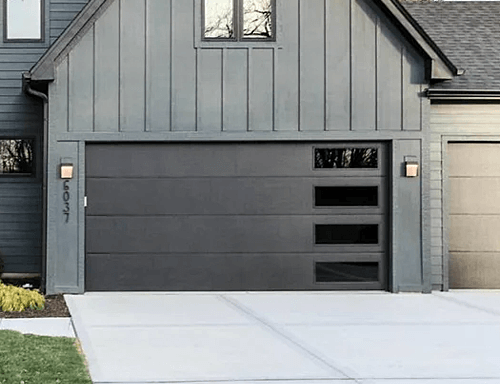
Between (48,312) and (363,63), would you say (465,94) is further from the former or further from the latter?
(48,312)

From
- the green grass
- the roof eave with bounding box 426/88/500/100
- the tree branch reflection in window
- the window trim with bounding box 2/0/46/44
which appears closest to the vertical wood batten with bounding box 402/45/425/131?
the roof eave with bounding box 426/88/500/100

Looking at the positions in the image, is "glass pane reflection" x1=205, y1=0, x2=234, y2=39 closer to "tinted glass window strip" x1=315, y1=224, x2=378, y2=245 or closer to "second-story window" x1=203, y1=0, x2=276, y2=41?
"second-story window" x1=203, y1=0, x2=276, y2=41

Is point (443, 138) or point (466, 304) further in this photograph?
point (443, 138)

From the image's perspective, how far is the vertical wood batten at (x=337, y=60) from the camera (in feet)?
44.4

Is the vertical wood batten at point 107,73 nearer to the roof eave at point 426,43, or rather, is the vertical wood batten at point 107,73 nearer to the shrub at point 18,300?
the shrub at point 18,300

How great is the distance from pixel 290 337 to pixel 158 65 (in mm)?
5460

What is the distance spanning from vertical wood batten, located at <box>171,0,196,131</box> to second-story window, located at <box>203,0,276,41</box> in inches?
14.1

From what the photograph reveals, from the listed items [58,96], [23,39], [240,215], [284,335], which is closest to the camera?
[284,335]

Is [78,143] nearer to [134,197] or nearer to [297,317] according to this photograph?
[134,197]

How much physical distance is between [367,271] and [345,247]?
1.59 feet

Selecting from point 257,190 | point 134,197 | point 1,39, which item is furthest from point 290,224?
point 1,39

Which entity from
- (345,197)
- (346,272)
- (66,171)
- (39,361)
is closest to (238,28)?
(345,197)

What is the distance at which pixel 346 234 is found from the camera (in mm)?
13688

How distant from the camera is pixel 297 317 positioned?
10891mm
